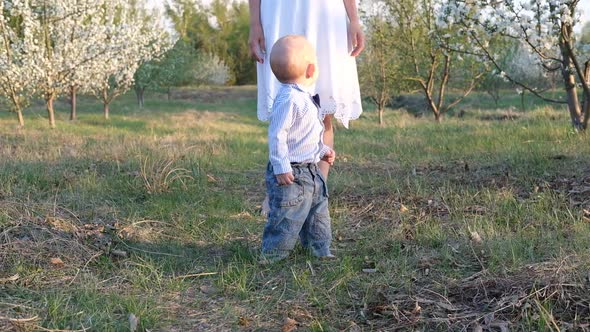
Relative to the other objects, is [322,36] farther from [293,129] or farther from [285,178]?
[285,178]

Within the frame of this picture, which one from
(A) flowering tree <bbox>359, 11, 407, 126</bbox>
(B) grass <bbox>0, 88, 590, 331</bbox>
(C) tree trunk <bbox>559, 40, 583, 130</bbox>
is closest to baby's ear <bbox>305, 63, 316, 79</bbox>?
(B) grass <bbox>0, 88, 590, 331</bbox>

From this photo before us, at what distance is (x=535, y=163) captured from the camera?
550 centimetres

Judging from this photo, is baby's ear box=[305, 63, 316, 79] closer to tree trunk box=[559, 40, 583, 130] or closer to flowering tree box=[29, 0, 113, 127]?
tree trunk box=[559, 40, 583, 130]

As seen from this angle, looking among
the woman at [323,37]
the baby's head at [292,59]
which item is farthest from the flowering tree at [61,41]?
the baby's head at [292,59]

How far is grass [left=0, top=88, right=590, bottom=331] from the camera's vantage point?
8.07 ft

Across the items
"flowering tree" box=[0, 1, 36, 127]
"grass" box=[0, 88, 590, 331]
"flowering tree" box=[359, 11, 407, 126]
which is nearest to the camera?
"grass" box=[0, 88, 590, 331]

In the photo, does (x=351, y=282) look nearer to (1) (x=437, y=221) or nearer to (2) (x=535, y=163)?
(1) (x=437, y=221)

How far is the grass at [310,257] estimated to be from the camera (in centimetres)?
246

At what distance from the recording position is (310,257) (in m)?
3.26

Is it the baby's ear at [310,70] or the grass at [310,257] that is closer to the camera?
the grass at [310,257]

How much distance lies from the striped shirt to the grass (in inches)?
22.0

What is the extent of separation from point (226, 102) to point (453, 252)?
28.8 m

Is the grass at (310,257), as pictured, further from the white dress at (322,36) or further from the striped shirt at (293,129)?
the white dress at (322,36)

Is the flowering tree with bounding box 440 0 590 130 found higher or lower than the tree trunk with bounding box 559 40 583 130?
higher
